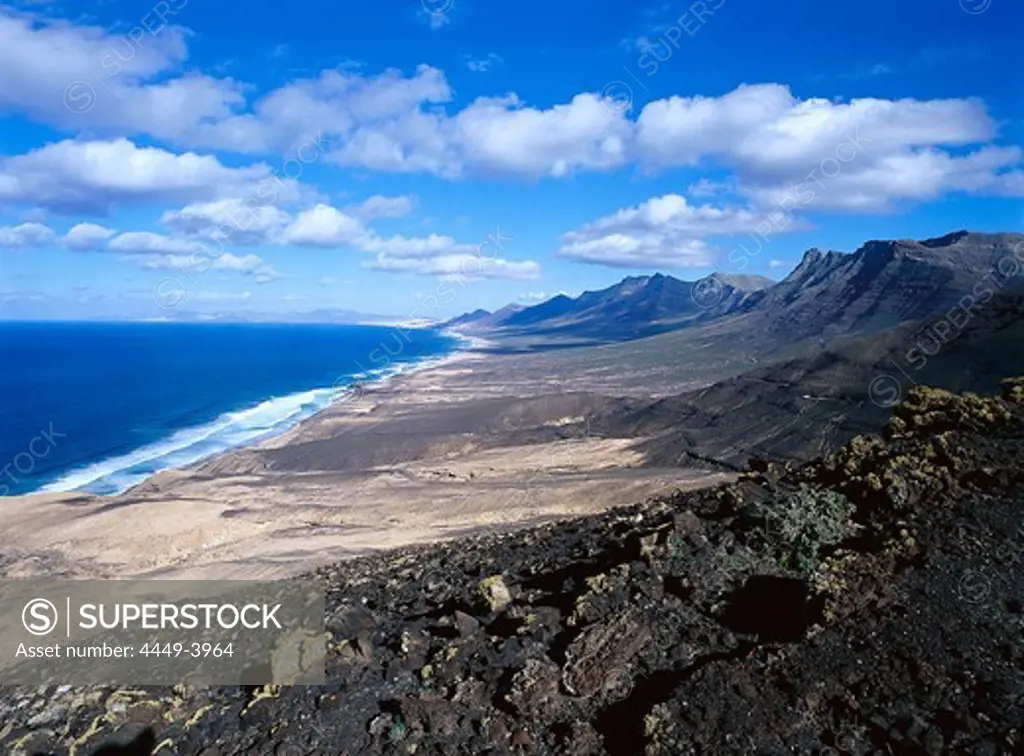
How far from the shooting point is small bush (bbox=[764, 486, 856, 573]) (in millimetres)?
7992

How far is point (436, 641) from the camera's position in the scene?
793 cm

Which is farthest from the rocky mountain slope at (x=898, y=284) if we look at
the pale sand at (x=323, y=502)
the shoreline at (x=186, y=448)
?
the shoreline at (x=186, y=448)

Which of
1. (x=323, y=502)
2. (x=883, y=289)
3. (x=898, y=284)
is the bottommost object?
(x=323, y=502)

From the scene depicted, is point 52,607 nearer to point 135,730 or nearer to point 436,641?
point 135,730

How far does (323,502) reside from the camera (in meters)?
35.9

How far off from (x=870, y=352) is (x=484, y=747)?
54431mm

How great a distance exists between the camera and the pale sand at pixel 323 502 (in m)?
28.4

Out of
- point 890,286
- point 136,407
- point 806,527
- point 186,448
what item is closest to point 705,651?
point 806,527

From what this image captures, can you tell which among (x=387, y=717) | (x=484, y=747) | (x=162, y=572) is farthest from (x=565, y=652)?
(x=162, y=572)

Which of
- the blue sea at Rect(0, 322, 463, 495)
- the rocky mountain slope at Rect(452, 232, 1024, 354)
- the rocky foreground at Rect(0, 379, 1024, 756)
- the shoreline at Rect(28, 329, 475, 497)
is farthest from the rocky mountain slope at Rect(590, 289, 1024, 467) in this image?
the rocky mountain slope at Rect(452, 232, 1024, 354)

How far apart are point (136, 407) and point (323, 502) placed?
180 feet

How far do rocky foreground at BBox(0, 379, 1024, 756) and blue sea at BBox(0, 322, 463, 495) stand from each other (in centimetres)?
4544

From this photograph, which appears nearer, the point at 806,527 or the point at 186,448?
the point at 806,527

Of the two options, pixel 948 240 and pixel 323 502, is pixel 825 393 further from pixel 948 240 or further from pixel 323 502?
pixel 948 240
